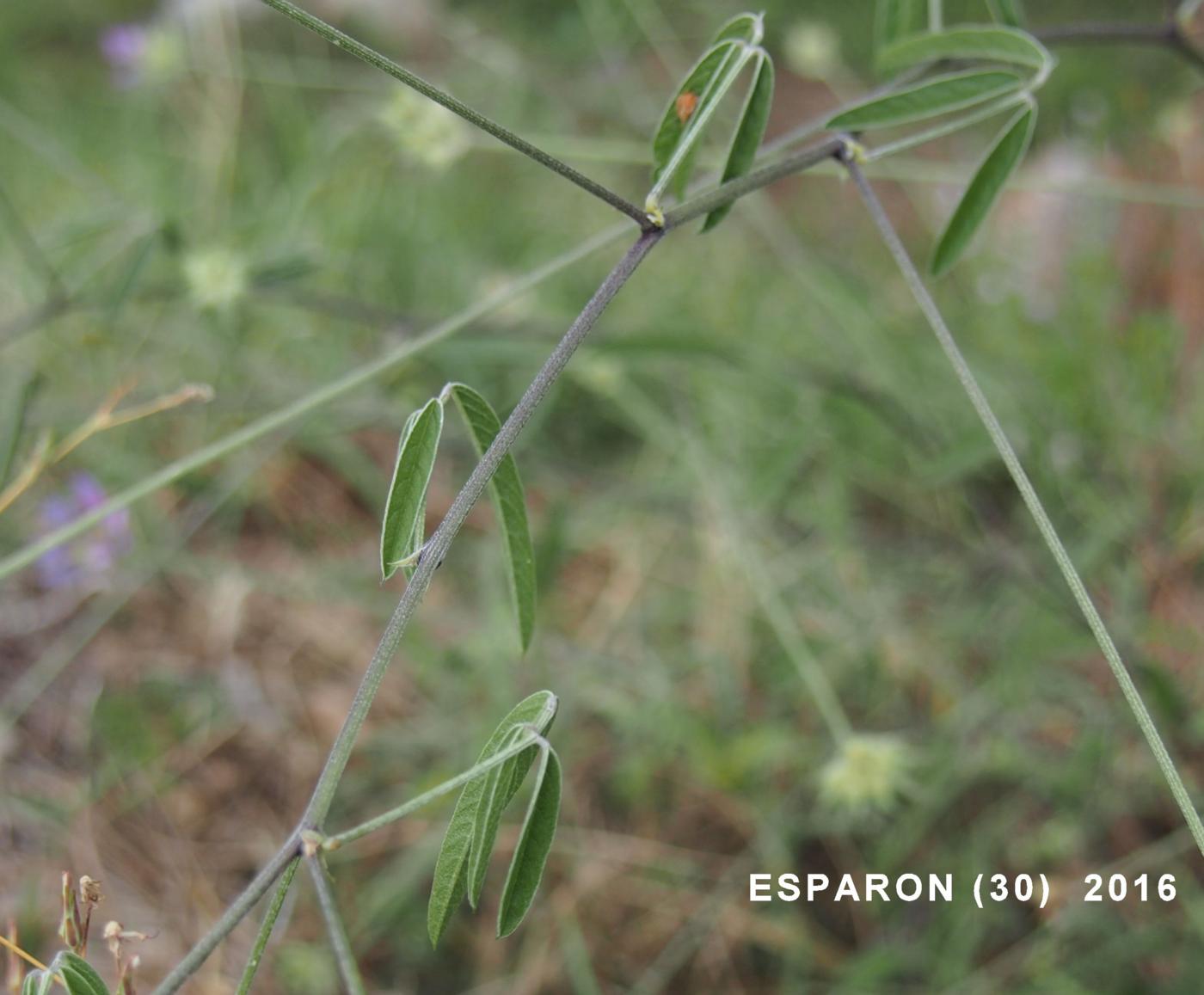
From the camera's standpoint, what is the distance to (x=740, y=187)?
0.56 meters

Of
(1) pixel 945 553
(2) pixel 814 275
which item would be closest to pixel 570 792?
(1) pixel 945 553

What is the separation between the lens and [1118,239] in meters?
1.89

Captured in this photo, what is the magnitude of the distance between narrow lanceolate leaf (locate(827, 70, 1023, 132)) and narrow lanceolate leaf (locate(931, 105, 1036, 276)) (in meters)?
0.03

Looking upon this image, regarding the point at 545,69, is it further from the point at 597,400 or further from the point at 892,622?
the point at 892,622

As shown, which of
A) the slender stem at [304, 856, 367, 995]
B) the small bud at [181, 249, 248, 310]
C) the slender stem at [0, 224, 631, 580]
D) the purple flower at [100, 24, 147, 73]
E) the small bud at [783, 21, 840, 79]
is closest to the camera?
the slender stem at [304, 856, 367, 995]

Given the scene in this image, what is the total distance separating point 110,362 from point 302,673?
22.9 inches

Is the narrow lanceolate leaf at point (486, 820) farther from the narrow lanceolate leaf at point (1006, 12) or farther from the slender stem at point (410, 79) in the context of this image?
the narrow lanceolate leaf at point (1006, 12)

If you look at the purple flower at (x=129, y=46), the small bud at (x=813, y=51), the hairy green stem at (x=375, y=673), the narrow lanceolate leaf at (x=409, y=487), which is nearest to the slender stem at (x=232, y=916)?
the hairy green stem at (x=375, y=673)

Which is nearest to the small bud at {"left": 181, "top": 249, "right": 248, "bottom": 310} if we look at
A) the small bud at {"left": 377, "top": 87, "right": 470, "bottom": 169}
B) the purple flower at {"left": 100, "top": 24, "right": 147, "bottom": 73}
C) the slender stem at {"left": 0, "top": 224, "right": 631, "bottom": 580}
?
the small bud at {"left": 377, "top": 87, "right": 470, "bottom": 169}

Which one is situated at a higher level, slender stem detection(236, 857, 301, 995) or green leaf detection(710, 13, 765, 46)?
green leaf detection(710, 13, 765, 46)

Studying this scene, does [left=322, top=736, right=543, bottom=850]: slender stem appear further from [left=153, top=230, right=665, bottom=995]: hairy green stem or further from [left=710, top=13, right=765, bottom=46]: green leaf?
[left=710, top=13, right=765, bottom=46]: green leaf

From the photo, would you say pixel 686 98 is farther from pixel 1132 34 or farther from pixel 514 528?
pixel 1132 34

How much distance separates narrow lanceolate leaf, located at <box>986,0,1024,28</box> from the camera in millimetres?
785

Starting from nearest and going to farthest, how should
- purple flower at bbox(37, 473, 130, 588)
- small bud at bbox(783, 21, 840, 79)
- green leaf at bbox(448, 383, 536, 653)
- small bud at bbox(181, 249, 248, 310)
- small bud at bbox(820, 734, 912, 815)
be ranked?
green leaf at bbox(448, 383, 536, 653)
small bud at bbox(820, 734, 912, 815)
small bud at bbox(181, 249, 248, 310)
purple flower at bbox(37, 473, 130, 588)
small bud at bbox(783, 21, 840, 79)
